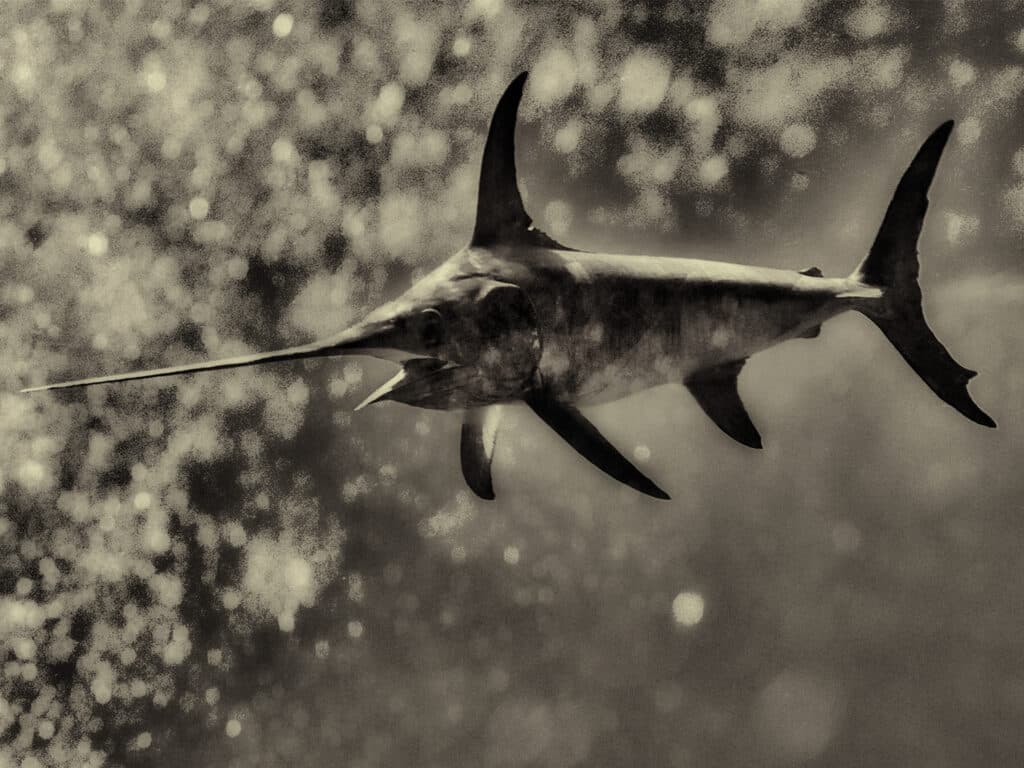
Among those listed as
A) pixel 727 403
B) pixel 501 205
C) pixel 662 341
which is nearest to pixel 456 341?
pixel 501 205

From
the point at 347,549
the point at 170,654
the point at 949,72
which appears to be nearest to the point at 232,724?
the point at 170,654

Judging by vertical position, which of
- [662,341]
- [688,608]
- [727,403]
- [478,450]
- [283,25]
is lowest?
[688,608]

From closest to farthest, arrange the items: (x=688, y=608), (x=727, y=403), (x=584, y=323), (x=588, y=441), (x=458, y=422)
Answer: (x=588, y=441)
(x=584, y=323)
(x=727, y=403)
(x=458, y=422)
(x=688, y=608)

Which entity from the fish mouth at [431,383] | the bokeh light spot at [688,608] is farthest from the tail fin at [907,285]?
the bokeh light spot at [688,608]

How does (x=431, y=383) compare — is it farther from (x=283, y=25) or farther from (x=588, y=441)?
(x=283, y=25)

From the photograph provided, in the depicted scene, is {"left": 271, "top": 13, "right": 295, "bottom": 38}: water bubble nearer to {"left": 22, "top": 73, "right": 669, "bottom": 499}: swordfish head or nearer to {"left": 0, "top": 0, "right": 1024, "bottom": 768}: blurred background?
{"left": 0, "top": 0, "right": 1024, "bottom": 768}: blurred background

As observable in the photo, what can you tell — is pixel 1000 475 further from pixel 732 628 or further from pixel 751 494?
pixel 732 628

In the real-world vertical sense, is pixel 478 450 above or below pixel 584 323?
below
